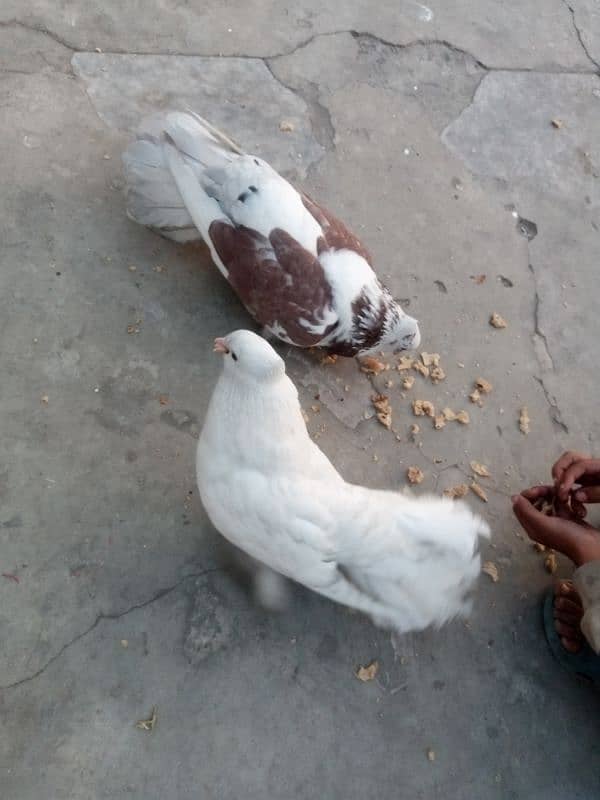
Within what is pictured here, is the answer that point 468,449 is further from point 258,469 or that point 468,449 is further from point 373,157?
point 373,157

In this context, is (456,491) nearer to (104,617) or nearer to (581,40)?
(104,617)

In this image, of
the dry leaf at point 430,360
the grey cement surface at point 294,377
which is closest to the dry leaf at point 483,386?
the grey cement surface at point 294,377

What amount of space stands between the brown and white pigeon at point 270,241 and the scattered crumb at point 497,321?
0.54m

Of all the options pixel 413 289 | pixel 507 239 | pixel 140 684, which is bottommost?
pixel 140 684

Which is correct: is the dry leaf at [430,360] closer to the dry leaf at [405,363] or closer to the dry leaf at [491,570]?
the dry leaf at [405,363]

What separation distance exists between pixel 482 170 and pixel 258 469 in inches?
93.1

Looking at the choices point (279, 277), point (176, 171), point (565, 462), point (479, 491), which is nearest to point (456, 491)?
point (479, 491)

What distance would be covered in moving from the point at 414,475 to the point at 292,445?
847mm

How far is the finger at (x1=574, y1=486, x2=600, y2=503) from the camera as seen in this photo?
95.2 inches

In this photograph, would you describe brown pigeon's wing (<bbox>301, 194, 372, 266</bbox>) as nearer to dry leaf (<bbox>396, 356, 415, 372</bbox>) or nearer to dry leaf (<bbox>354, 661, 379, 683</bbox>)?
dry leaf (<bbox>396, 356, 415, 372</bbox>)

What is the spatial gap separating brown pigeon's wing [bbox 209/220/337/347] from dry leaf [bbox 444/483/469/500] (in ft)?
2.62

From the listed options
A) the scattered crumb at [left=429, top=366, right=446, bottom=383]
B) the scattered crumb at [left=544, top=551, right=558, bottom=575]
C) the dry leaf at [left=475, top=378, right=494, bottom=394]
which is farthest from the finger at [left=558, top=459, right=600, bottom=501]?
the scattered crumb at [left=429, top=366, right=446, bottom=383]

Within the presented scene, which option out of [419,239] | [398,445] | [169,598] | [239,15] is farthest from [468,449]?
[239,15]

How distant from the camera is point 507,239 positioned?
10.9ft
